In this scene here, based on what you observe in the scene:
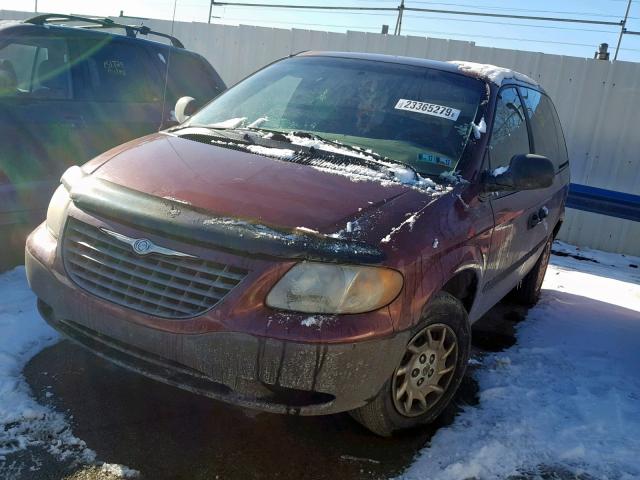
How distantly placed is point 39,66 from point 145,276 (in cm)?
363

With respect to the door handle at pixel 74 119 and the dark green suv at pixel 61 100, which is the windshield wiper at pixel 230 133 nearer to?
the dark green suv at pixel 61 100

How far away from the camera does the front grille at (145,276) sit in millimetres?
2275

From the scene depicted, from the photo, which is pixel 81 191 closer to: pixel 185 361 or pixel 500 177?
pixel 185 361

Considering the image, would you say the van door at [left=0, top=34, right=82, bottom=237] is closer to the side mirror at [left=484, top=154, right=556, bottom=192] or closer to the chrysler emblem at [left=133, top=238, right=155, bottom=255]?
the chrysler emblem at [left=133, top=238, right=155, bottom=255]

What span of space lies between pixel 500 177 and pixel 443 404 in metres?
1.18

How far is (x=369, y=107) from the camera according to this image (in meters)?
3.45

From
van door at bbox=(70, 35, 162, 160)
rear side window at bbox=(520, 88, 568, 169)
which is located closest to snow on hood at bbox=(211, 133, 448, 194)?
rear side window at bbox=(520, 88, 568, 169)

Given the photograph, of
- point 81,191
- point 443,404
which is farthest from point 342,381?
point 81,191

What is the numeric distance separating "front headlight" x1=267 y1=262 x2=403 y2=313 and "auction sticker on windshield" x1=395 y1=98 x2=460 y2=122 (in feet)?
4.51

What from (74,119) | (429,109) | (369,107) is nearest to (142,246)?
(369,107)

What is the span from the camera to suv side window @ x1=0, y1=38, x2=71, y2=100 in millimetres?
4977

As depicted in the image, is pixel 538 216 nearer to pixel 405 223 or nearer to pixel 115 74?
pixel 405 223

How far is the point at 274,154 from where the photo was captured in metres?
2.98

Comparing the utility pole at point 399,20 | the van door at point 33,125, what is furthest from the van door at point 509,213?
the utility pole at point 399,20
